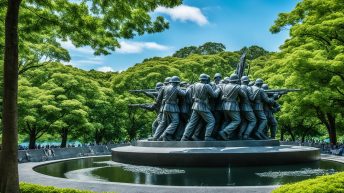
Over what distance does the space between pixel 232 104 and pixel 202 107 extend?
51.9 inches

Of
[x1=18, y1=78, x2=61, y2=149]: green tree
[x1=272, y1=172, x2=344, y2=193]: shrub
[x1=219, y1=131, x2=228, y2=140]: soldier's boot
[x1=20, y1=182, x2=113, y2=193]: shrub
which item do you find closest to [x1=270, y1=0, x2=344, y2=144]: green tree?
[x1=219, y1=131, x2=228, y2=140]: soldier's boot

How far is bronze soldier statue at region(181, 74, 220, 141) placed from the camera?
639 inches

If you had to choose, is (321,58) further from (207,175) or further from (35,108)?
(35,108)

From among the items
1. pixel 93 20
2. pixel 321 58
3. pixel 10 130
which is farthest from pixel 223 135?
pixel 321 58

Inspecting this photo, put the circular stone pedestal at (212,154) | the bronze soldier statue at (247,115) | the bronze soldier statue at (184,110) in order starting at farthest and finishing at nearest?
the bronze soldier statue at (184,110) < the bronze soldier statue at (247,115) < the circular stone pedestal at (212,154)

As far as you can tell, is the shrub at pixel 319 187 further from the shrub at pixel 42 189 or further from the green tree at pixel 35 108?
the green tree at pixel 35 108

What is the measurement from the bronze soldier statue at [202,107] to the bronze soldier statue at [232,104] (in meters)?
0.45

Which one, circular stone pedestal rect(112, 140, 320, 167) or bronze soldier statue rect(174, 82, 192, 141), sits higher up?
bronze soldier statue rect(174, 82, 192, 141)

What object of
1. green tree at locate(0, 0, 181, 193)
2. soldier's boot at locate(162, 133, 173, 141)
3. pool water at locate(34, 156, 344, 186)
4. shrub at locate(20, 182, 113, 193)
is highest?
green tree at locate(0, 0, 181, 193)

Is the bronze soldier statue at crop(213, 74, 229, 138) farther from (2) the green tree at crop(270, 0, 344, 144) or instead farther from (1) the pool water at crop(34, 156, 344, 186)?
(2) the green tree at crop(270, 0, 344, 144)

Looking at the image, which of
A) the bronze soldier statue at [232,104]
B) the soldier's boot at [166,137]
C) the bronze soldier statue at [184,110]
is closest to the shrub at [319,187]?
the bronze soldier statue at [232,104]

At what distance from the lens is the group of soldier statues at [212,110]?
16.5 m

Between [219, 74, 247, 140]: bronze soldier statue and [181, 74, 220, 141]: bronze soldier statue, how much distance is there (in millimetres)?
453

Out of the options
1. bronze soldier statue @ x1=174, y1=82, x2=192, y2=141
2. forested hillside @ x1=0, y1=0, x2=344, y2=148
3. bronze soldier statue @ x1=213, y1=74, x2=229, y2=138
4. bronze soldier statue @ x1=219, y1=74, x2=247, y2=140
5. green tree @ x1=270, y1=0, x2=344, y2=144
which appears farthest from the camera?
forested hillside @ x1=0, y1=0, x2=344, y2=148
